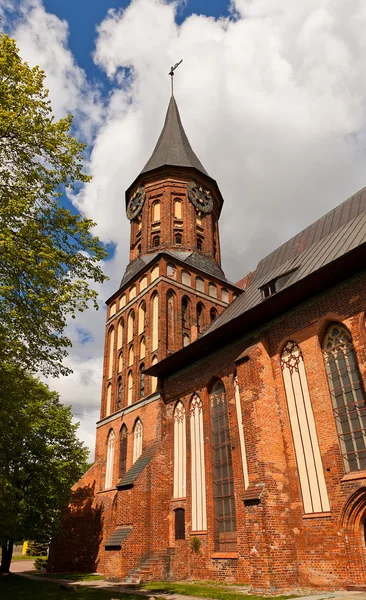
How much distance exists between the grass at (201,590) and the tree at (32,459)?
17.1ft

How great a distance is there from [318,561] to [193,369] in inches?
333

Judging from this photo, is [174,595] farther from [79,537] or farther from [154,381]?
[79,537]

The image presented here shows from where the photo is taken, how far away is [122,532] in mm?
15922

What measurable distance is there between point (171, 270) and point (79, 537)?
13.9 meters

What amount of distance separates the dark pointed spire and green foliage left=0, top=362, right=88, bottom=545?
1622 centimetres

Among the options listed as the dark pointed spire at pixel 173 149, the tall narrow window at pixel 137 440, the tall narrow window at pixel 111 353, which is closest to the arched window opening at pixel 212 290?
the tall narrow window at pixel 111 353

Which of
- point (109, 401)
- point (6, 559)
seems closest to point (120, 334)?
point (109, 401)

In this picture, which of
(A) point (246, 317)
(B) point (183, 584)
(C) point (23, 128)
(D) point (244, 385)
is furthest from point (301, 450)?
(C) point (23, 128)

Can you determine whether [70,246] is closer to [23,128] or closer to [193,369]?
[23,128]

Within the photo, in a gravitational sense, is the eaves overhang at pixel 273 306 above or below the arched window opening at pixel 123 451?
above

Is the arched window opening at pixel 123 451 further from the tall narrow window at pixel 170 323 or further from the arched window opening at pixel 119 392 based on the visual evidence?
the tall narrow window at pixel 170 323

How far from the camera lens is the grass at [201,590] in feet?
35.0

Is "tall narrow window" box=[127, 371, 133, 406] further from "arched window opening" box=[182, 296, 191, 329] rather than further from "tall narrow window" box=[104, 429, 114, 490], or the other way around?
"arched window opening" box=[182, 296, 191, 329]

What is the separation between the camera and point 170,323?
70.5 feet
